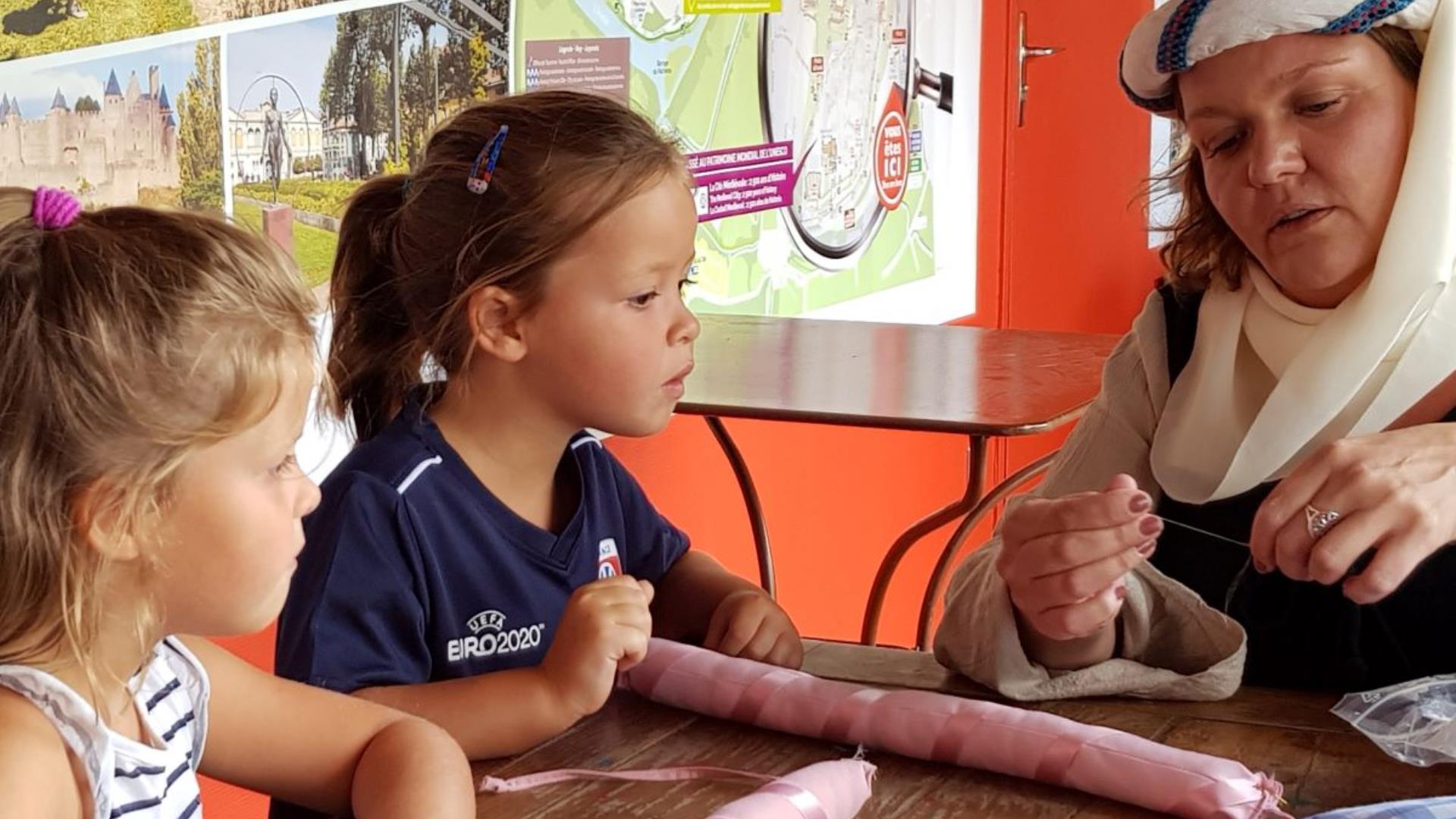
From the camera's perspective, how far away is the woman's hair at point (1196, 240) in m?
1.70

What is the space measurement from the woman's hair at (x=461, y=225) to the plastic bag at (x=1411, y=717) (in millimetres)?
766

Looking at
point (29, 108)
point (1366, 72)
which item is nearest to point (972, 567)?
point (1366, 72)

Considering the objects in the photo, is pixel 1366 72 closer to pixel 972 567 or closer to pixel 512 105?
pixel 972 567

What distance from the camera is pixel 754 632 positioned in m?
1.52

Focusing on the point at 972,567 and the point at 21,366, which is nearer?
the point at 21,366

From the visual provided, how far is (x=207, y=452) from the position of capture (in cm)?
102

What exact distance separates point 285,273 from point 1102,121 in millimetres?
5725

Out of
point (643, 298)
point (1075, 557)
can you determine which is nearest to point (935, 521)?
point (643, 298)

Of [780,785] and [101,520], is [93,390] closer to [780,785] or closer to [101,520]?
[101,520]

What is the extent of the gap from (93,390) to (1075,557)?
70 cm

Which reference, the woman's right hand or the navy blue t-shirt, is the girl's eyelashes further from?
the woman's right hand

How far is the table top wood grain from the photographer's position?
2.32 m

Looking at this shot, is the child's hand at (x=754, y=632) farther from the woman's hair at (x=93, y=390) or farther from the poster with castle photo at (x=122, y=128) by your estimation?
the poster with castle photo at (x=122, y=128)

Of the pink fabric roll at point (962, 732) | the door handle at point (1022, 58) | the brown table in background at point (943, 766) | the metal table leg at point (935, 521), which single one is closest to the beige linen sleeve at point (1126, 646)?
the brown table in background at point (943, 766)
